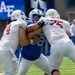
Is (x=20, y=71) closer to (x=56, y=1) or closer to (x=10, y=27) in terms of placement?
(x=10, y=27)

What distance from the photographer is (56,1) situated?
2317 cm

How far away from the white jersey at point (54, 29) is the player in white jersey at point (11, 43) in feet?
1.22

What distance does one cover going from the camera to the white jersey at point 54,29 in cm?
693

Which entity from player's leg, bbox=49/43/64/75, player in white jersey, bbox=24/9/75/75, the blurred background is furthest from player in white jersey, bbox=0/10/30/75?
the blurred background

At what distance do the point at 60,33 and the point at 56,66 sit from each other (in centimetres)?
55

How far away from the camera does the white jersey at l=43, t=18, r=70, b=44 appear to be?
6.93 m

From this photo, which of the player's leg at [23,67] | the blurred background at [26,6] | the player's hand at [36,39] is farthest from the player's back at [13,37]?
the blurred background at [26,6]

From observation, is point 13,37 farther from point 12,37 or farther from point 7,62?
point 7,62

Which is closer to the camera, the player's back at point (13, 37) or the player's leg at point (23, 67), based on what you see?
the player's back at point (13, 37)

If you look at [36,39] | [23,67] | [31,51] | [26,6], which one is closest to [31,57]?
[31,51]

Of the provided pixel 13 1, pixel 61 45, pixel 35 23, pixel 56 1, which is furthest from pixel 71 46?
pixel 56 1

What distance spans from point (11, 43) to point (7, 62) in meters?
0.33

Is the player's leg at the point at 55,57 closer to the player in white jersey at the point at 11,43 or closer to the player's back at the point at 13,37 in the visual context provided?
the player in white jersey at the point at 11,43

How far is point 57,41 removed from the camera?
22.6 ft
